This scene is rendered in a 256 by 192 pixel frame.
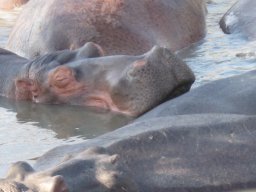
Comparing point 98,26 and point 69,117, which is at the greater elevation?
point 69,117

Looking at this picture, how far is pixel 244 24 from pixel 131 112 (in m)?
2.84

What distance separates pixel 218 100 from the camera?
4980 millimetres

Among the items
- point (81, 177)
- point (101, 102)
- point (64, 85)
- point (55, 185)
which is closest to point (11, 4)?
point (64, 85)

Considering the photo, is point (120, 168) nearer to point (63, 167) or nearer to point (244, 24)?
point (63, 167)

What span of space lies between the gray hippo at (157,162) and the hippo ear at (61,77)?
5.94 ft

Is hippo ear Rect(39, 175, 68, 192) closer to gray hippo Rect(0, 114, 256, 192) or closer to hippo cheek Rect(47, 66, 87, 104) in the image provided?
gray hippo Rect(0, 114, 256, 192)

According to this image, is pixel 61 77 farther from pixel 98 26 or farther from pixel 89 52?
pixel 98 26

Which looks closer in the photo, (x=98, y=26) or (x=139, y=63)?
(x=139, y=63)

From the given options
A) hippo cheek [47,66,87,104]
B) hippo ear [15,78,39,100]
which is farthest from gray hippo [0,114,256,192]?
hippo ear [15,78,39,100]

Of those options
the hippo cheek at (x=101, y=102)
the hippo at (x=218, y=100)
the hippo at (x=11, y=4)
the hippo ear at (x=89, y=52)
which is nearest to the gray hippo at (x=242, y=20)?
the hippo ear at (x=89, y=52)

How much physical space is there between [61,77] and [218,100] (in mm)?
1398

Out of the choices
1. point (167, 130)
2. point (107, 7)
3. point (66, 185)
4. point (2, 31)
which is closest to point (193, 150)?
point (167, 130)

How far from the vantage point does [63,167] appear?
3529mm

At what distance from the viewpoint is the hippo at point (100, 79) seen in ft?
18.1
